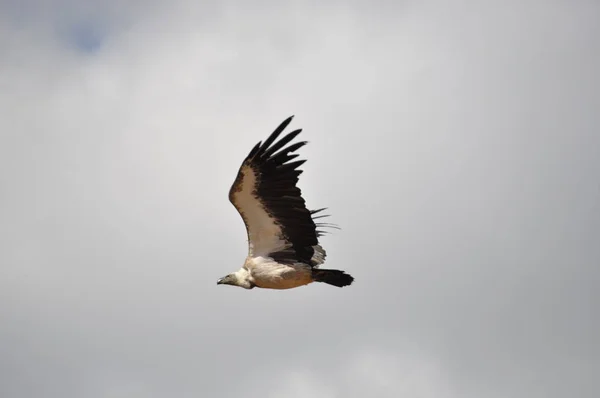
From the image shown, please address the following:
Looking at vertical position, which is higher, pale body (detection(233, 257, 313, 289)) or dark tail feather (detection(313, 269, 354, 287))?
pale body (detection(233, 257, 313, 289))

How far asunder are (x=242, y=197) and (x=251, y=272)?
6.85ft

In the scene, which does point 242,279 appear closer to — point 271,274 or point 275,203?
point 271,274

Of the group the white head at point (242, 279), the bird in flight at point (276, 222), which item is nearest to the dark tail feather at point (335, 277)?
Answer: the bird in flight at point (276, 222)

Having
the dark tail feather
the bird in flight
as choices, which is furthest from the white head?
the dark tail feather

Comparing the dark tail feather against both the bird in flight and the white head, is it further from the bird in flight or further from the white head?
A: the white head

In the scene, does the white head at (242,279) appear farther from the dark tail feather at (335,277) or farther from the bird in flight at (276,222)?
the dark tail feather at (335,277)

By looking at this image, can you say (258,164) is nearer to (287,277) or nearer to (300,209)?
(300,209)

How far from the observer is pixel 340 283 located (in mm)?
22234

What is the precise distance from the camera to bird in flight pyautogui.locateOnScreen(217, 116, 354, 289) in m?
21.4

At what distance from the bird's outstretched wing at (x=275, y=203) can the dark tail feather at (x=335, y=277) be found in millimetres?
680

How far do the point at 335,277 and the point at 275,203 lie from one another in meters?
2.14

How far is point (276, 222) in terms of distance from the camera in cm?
2239

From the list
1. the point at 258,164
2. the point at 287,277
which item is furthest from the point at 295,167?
the point at 287,277

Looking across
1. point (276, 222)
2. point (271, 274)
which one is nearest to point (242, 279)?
point (271, 274)
